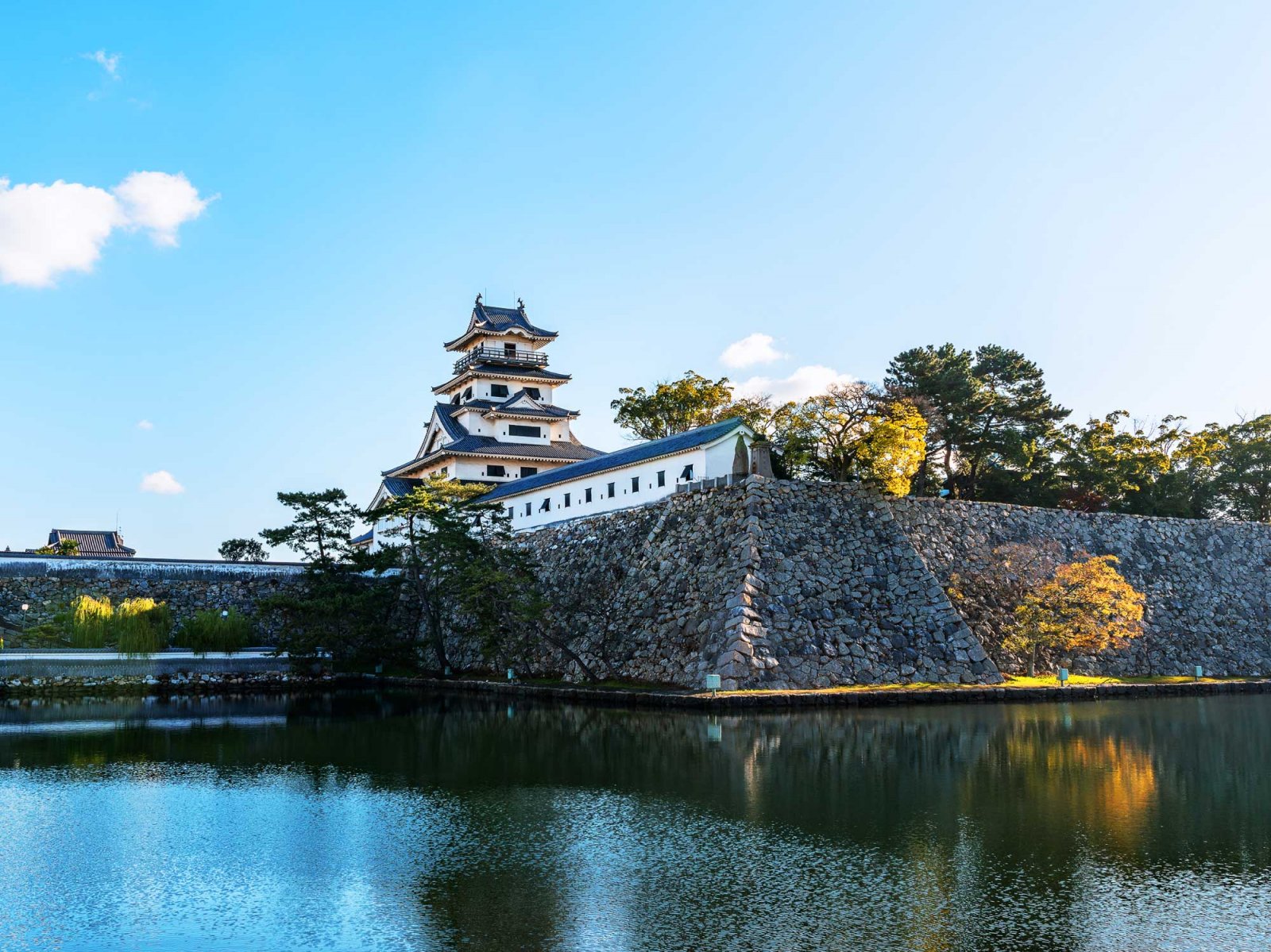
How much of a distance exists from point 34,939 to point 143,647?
89.4ft

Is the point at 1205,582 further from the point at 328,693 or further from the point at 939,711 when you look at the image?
the point at 328,693

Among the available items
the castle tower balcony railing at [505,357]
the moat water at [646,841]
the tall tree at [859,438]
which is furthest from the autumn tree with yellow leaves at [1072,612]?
the castle tower balcony railing at [505,357]

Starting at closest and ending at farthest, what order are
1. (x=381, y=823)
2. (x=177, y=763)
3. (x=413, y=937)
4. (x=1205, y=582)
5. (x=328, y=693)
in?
1. (x=413, y=937)
2. (x=381, y=823)
3. (x=177, y=763)
4. (x=328, y=693)
5. (x=1205, y=582)

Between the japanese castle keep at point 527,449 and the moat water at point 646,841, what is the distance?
11874mm

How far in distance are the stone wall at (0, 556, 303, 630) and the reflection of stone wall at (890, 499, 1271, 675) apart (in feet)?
75.0

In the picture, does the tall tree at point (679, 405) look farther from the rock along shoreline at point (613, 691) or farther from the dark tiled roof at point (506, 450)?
the rock along shoreline at point (613, 691)

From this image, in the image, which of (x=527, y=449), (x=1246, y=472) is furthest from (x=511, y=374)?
(x=1246, y=472)

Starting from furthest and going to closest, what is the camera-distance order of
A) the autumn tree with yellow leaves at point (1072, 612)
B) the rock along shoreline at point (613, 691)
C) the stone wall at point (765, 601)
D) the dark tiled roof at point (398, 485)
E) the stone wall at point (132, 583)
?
the dark tiled roof at point (398, 485)
the stone wall at point (132, 583)
the autumn tree with yellow leaves at point (1072, 612)
the stone wall at point (765, 601)
the rock along shoreline at point (613, 691)

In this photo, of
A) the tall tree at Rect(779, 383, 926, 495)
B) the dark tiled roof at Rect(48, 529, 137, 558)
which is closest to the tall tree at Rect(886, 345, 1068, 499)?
the tall tree at Rect(779, 383, 926, 495)

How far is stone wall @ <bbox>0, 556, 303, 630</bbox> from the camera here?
3297 centimetres

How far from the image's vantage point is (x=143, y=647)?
31.9m

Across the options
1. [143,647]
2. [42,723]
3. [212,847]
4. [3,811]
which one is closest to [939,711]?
[212,847]

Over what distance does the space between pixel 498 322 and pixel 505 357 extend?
1830 mm

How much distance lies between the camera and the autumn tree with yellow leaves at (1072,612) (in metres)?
26.9
